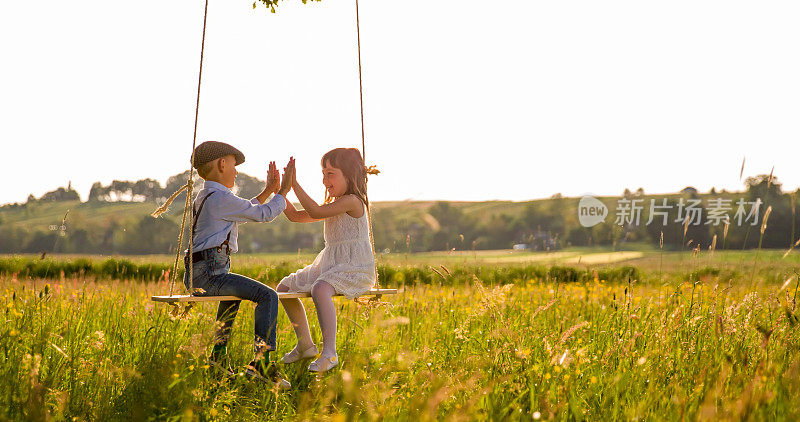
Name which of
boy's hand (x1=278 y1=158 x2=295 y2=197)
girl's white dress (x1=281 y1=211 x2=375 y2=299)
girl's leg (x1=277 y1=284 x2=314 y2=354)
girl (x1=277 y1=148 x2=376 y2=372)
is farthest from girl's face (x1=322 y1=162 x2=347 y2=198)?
girl's leg (x1=277 y1=284 x2=314 y2=354)

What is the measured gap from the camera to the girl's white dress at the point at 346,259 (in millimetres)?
4805

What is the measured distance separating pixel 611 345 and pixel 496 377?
1489 mm

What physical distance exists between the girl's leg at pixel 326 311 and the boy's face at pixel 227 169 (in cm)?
95

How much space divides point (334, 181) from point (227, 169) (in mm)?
755

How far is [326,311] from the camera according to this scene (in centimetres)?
471

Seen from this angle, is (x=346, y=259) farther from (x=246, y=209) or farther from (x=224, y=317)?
(x=224, y=317)

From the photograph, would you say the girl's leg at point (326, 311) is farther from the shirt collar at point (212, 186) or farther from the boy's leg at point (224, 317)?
the shirt collar at point (212, 186)

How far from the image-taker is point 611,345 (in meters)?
5.00

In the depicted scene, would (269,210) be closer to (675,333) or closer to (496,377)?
(496,377)

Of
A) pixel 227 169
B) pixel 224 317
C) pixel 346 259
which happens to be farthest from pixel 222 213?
pixel 346 259

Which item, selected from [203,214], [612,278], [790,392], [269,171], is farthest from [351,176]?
[612,278]

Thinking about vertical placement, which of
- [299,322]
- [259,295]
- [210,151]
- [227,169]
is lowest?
[299,322]

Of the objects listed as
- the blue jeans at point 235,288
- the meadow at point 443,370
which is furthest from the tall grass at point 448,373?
the blue jeans at point 235,288

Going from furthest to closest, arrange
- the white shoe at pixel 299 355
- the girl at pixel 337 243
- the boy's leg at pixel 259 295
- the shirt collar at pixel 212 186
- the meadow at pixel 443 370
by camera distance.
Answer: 1. the white shoe at pixel 299 355
2. the girl at pixel 337 243
3. the shirt collar at pixel 212 186
4. the boy's leg at pixel 259 295
5. the meadow at pixel 443 370
